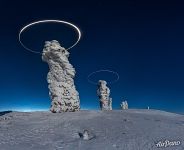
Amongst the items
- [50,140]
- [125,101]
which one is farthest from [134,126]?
[125,101]

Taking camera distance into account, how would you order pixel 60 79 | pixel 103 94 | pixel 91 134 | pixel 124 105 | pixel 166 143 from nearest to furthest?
pixel 166 143 < pixel 91 134 < pixel 60 79 < pixel 103 94 < pixel 124 105

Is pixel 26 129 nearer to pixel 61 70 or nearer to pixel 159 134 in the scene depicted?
pixel 159 134

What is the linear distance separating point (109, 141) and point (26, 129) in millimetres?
9607

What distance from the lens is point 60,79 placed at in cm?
4094

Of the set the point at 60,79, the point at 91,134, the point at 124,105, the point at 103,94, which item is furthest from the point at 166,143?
the point at 124,105

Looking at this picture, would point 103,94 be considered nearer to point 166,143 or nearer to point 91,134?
point 91,134

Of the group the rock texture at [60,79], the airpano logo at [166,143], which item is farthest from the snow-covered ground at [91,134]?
the rock texture at [60,79]

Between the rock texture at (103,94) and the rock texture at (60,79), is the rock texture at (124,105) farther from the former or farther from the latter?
the rock texture at (60,79)

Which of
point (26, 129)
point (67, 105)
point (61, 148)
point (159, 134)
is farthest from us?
point (67, 105)

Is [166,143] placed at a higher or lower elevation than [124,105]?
lower

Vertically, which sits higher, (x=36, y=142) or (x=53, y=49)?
(x=53, y=49)

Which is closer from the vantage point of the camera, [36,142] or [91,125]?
[36,142]

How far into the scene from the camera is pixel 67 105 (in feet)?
129

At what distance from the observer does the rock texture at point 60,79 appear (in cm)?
3934
